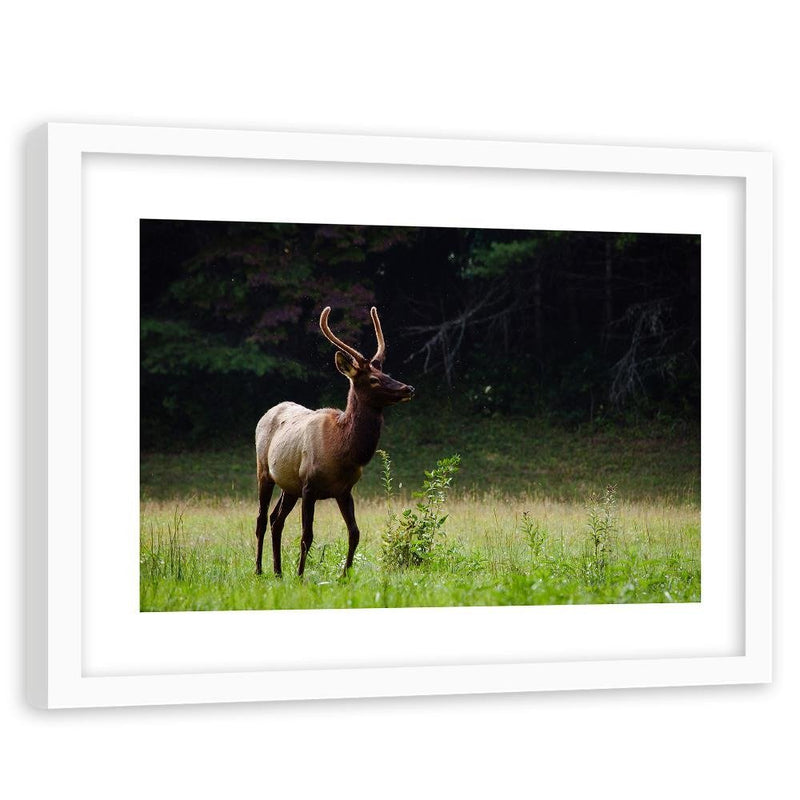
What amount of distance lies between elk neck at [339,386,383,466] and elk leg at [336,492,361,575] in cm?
24

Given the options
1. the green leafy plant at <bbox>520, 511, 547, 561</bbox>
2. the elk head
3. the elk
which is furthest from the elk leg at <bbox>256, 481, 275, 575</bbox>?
the green leafy plant at <bbox>520, 511, 547, 561</bbox>

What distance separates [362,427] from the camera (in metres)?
7.42

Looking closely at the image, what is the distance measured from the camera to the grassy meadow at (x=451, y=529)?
700 cm

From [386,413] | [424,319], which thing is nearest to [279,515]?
[386,413]

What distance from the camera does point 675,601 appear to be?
741cm

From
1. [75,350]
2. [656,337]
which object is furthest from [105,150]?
[656,337]

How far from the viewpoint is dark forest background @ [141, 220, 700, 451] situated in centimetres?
700

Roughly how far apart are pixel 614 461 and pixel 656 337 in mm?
829

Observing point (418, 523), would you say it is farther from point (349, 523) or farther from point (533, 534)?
point (533, 534)

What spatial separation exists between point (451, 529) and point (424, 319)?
3.81 feet

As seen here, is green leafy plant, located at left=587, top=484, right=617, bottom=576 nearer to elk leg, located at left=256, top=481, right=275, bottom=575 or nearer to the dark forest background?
the dark forest background

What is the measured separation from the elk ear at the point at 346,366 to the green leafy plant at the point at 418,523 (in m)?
0.52

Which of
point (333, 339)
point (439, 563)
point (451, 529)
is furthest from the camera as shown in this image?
point (451, 529)

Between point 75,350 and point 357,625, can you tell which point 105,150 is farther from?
point 357,625
